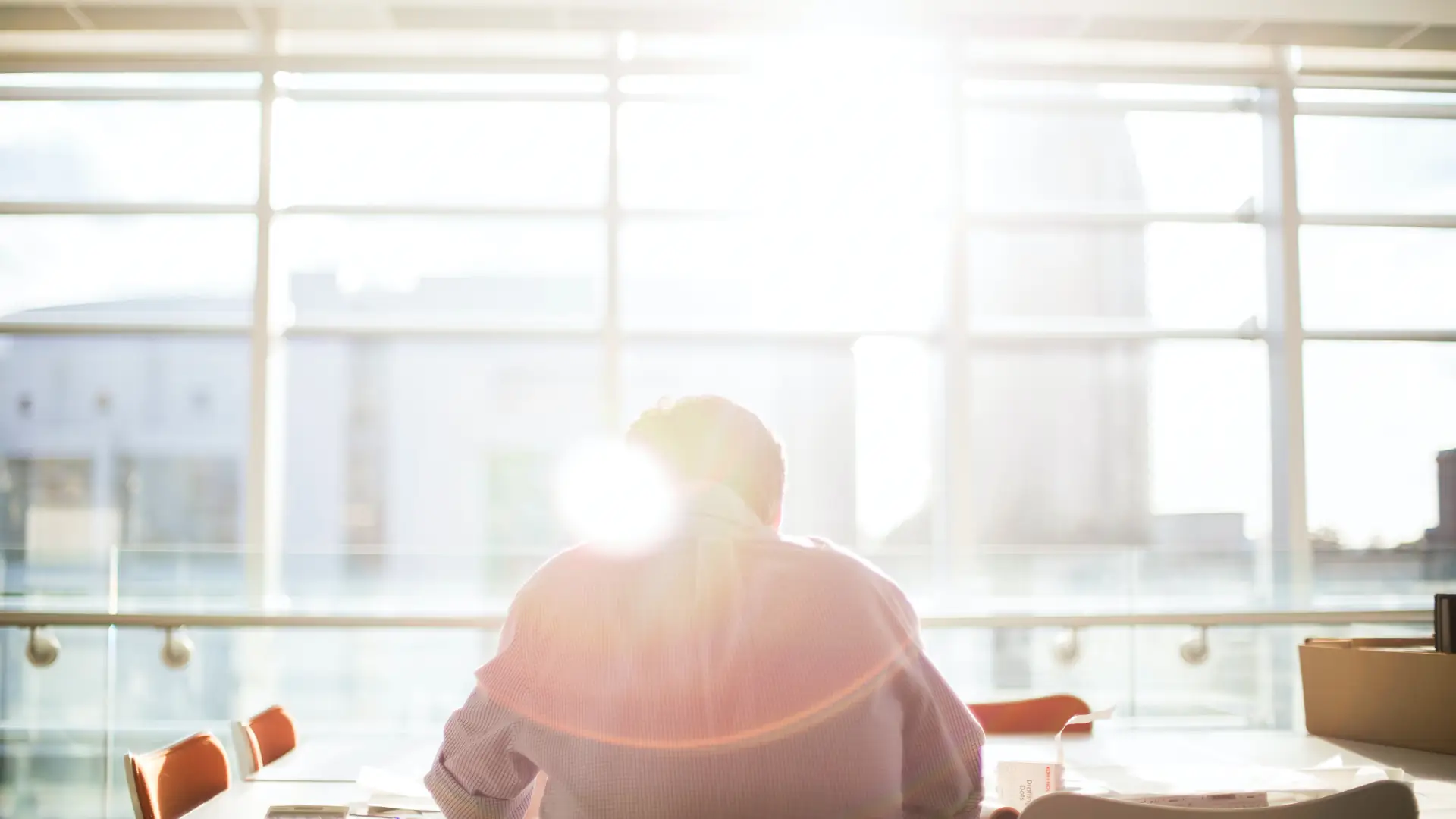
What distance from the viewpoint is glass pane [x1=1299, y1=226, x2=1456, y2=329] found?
5574 mm

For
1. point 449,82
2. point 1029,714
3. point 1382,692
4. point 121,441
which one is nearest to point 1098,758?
point 1029,714

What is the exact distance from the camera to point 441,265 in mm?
5543

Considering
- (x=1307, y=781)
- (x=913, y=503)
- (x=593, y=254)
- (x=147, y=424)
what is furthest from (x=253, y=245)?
(x=1307, y=781)

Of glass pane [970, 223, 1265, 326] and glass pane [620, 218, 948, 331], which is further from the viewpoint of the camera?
glass pane [970, 223, 1265, 326]

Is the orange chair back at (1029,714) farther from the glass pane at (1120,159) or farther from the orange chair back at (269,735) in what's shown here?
the glass pane at (1120,159)

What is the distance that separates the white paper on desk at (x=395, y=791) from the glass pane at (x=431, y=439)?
3.26 m

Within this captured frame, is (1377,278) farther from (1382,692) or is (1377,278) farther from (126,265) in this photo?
(126,265)

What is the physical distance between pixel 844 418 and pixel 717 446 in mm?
4187

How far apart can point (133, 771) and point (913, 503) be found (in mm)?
4021

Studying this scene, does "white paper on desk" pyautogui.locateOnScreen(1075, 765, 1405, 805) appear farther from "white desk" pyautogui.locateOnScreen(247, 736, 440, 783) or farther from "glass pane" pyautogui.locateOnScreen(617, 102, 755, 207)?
"glass pane" pyautogui.locateOnScreen(617, 102, 755, 207)

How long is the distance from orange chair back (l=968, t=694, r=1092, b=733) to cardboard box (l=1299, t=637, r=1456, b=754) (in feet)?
1.84

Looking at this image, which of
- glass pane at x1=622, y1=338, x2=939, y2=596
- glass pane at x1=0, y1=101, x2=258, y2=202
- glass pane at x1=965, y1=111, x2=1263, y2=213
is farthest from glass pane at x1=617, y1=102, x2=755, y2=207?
glass pane at x1=0, y1=101, x2=258, y2=202

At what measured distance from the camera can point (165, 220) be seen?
548cm

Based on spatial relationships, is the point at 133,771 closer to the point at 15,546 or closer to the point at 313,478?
the point at 313,478
